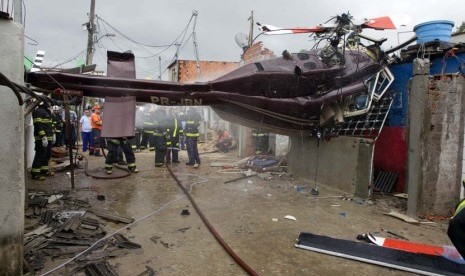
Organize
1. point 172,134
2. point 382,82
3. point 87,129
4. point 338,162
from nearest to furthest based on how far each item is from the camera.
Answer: point 338,162 < point 382,82 < point 172,134 < point 87,129

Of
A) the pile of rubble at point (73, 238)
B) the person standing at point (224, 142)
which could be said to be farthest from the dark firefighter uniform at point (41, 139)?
the person standing at point (224, 142)

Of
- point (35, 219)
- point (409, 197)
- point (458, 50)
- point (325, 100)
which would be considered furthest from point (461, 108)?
point (35, 219)

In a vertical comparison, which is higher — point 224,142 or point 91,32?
point 91,32

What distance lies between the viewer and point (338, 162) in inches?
320

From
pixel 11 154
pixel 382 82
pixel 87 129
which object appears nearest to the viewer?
pixel 11 154

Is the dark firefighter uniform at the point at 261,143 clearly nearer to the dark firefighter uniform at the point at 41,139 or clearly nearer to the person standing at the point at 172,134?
the person standing at the point at 172,134

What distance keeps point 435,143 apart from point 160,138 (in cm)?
773

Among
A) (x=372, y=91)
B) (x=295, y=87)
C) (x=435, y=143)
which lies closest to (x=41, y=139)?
(x=295, y=87)

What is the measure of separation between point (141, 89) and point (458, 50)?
6280 millimetres

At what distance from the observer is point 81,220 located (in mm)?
5168

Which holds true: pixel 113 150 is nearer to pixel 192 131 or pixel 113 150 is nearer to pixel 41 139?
pixel 41 139

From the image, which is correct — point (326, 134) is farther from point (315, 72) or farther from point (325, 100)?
point (315, 72)

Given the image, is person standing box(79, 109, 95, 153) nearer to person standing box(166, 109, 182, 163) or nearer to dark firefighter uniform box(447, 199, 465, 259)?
person standing box(166, 109, 182, 163)

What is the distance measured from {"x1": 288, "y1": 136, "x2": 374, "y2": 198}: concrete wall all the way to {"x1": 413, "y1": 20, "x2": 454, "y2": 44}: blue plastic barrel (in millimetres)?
2623
